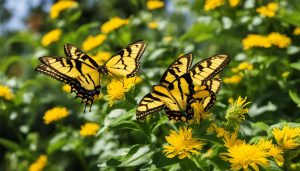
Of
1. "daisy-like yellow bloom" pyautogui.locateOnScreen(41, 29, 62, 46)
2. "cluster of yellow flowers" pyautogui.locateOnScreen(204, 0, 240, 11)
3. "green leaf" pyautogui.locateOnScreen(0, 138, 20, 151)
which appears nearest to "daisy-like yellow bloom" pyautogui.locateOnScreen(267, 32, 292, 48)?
"cluster of yellow flowers" pyautogui.locateOnScreen(204, 0, 240, 11)

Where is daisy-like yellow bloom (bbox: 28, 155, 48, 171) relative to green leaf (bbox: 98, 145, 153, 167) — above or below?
below

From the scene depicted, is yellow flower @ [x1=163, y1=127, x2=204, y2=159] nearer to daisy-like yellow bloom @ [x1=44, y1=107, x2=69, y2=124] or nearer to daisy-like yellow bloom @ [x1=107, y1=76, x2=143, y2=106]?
daisy-like yellow bloom @ [x1=107, y1=76, x2=143, y2=106]

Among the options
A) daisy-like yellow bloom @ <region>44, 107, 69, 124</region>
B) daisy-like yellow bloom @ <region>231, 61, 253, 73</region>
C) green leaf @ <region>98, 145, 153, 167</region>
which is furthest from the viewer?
daisy-like yellow bloom @ <region>44, 107, 69, 124</region>

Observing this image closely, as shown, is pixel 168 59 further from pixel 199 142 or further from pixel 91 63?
pixel 199 142

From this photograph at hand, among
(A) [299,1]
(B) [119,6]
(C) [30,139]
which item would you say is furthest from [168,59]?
(B) [119,6]

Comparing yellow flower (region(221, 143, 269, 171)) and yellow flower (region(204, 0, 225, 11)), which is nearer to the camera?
yellow flower (region(221, 143, 269, 171))
